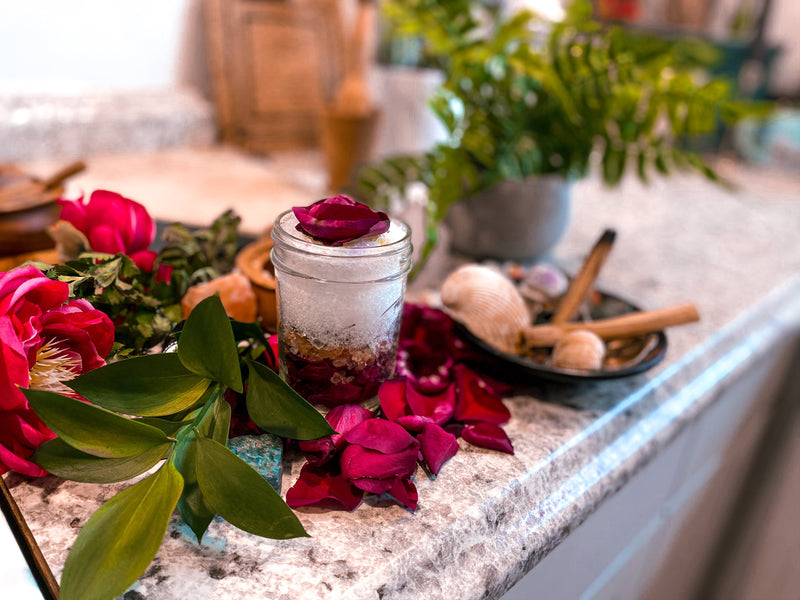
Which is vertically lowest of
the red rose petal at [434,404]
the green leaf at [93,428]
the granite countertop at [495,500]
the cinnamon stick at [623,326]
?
the granite countertop at [495,500]

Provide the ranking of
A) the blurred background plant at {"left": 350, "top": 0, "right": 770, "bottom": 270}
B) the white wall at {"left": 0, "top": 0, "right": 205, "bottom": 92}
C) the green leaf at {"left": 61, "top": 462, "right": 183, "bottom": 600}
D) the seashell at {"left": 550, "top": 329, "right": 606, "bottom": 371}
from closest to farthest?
the green leaf at {"left": 61, "top": 462, "right": 183, "bottom": 600} → the seashell at {"left": 550, "top": 329, "right": 606, "bottom": 371} → the blurred background plant at {"left": 350, "top": 0, "right": 770, "bottom": 270} → the white wall at {"left": 0, "top": 0, "right": 205, "bottom": 92}

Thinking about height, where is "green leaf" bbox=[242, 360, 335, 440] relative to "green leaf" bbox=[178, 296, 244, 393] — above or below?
below

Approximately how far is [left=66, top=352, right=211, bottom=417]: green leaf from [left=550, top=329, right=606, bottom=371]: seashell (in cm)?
29

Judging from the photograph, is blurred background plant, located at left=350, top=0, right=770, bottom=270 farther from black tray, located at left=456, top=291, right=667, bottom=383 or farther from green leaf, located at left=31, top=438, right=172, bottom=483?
green leaf, located at left=31, top=438, right=172, bottom=483

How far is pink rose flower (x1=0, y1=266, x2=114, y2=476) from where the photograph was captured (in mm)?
335

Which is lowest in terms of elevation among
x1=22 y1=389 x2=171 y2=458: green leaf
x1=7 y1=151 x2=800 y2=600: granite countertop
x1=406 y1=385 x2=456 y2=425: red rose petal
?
x1=7 y1=151 x2=800 y2=600: granite countertop

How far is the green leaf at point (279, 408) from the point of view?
0.35 metres

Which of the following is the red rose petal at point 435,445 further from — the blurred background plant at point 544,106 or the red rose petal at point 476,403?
the blurred background plant at point 544,106

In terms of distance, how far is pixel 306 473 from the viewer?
1.24 ft

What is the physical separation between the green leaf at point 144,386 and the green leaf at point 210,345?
0.01 m

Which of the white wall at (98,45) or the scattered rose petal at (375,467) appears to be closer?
the scattered rose petal at (375,467)

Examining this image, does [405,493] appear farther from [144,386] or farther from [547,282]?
[547,282]

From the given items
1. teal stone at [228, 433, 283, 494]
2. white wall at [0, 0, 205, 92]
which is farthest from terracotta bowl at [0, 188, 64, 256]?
white wall at [0, 0, 205, 92]

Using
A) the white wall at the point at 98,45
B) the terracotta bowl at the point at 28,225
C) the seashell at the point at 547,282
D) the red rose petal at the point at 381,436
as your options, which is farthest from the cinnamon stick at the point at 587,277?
the white wall at the point at 98,45
